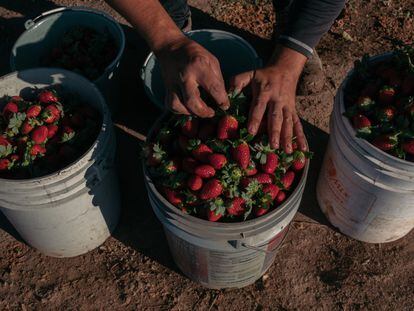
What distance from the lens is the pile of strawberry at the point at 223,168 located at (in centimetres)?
204

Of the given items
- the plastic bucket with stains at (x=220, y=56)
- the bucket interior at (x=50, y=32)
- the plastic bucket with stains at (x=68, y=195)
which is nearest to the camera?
the plastic bucket with stains at (x=68, y=195)

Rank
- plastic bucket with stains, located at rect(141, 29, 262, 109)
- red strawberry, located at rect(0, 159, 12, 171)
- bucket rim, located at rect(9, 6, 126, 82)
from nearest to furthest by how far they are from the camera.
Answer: red strawberry, located at rect(0, 159, 12, 171), bucket rim, located at rect(9, 6, 126, 82), plastic bucket with stains, located at rect(141, 29, 262, 109)

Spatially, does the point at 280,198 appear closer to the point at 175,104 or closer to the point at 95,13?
the point at 175,104

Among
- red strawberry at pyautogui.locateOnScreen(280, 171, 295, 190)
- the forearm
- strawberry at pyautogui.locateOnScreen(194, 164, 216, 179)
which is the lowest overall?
Answer: red strawberry at pyautogui.locateOnScreen(280, 171, 295, 190)

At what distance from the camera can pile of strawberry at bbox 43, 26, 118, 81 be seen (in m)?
3.16

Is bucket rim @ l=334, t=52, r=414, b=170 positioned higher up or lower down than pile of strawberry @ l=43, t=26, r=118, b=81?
higher up

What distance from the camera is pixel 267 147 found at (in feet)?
6.89

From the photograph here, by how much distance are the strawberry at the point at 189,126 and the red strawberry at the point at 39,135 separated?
2.43 ft

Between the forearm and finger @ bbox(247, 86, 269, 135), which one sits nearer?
finger @ bbox(247, 86, 269, 135)

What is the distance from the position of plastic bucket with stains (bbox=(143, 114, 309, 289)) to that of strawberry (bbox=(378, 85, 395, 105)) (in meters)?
0.52

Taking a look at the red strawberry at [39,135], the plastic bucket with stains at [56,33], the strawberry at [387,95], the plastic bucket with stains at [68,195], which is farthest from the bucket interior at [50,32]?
the strawberry at [387,95]

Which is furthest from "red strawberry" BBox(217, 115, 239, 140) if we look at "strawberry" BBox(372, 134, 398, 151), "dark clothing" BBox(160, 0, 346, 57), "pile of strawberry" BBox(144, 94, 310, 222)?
"strawberry" BBox(372, 134, 398, 151)

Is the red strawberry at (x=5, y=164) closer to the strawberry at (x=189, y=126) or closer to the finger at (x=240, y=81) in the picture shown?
the strawberry at (x=189, y=126)

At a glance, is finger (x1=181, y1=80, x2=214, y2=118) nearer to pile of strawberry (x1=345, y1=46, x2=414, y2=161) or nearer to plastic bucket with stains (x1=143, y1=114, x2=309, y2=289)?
plastic bucket with stains (x1=143, y1=114, x2=309, y2=289)
